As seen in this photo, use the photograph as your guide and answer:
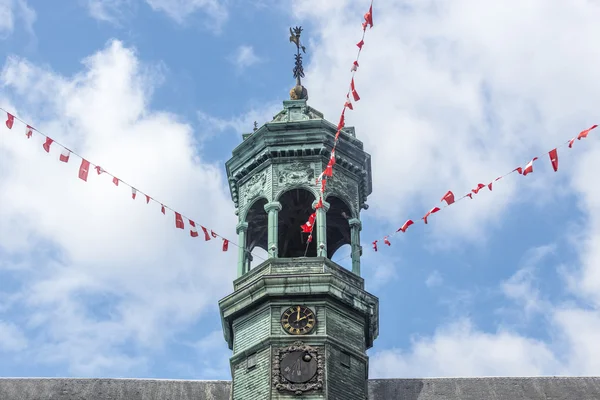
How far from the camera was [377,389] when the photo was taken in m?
44.4

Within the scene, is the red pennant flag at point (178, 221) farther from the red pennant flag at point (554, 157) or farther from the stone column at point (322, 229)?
the red pennant flag at point (554, 157)

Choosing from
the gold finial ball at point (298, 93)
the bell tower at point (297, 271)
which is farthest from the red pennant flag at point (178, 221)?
the gold finial ball at point (298, 93)

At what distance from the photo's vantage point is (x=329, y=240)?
46969mm

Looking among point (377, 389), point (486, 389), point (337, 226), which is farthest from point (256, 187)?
point (486, 389)

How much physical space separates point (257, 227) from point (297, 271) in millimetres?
5179

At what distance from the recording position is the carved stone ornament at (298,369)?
126 ft

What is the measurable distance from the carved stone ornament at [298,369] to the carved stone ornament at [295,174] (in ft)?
21.0

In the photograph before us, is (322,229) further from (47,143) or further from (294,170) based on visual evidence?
(47,143)

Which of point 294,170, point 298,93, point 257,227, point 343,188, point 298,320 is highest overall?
point 298,93

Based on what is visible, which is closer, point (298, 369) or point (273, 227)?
point (298, 369)

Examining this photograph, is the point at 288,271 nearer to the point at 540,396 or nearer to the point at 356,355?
the point at 356,355

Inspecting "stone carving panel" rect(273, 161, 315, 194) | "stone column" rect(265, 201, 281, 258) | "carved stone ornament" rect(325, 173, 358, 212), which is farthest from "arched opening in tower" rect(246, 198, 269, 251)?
"carved stone ornament" rect(325, 173, 358, 212)

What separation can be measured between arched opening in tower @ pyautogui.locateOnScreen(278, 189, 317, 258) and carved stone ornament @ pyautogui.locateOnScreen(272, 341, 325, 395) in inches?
285

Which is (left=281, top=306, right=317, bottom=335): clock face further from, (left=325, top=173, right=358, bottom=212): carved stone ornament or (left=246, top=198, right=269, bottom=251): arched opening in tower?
(left=246, top=198, right=269, bottom=251): arched opening in tower
